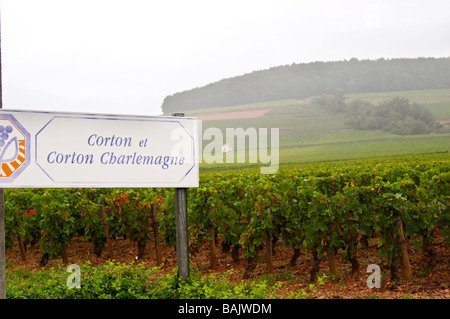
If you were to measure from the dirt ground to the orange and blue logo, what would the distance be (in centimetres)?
347

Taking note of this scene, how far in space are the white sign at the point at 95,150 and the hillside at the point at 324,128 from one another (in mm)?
52137

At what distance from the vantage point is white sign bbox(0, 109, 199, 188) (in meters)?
5.70

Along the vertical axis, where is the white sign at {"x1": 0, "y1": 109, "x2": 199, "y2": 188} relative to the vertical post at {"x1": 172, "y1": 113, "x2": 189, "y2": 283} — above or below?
above

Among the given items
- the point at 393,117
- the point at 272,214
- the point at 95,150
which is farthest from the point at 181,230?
the point at 393,117

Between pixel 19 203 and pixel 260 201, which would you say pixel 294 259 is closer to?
pixel 260 201

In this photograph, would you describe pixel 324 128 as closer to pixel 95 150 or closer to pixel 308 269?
pixel 308 269

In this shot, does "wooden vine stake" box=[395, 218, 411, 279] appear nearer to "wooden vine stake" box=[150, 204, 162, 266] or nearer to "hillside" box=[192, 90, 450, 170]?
"wooden vine stake" box=[150, 204, 162, 266]

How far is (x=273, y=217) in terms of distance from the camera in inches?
355

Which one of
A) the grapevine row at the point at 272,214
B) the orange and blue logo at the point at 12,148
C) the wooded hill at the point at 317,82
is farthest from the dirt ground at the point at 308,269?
the wooded hill at the point at 317,82

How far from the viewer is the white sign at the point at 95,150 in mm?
5703

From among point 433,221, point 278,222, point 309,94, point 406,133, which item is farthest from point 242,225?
point 309,94

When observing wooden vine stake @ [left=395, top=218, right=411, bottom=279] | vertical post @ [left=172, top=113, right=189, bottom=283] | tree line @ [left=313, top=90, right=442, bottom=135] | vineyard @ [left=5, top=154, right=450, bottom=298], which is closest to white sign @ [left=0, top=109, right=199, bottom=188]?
vertical post @ [left=172, top=113, right=189, bottom=283]

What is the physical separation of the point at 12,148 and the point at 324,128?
84281mm
